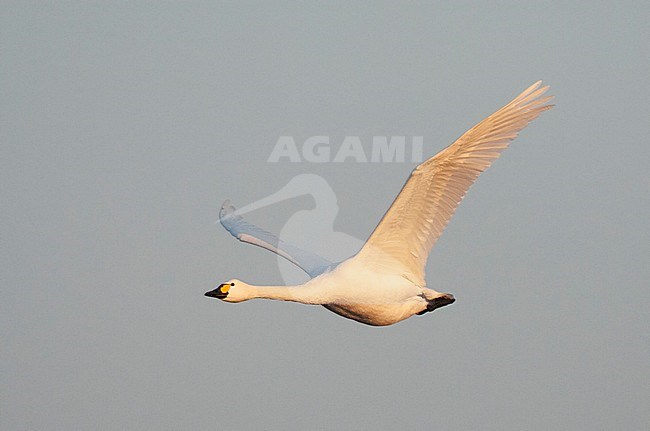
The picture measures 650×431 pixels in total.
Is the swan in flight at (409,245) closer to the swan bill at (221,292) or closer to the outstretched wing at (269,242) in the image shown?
the swan bill at (221,292)

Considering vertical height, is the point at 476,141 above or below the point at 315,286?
above

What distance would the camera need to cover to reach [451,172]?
94.1 ft

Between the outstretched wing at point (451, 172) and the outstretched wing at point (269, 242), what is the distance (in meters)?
2.34

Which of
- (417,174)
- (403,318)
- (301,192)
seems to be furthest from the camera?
(301,192)

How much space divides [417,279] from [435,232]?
4.52ft

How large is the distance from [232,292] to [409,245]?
3.83 metres

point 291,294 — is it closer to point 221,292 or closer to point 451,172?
point 221,292

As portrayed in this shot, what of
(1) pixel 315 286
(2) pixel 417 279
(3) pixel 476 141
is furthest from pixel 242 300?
(3) pixel 476 141

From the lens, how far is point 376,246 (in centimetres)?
3000

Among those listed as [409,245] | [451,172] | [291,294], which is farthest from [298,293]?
[451,172]

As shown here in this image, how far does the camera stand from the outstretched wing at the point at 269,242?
108 feet

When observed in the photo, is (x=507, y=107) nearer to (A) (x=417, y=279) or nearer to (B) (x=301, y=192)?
(A) (x=417, y=279)

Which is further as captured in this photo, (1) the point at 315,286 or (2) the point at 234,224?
(2) the point at 234,224

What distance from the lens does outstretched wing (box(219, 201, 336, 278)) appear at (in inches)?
1292
